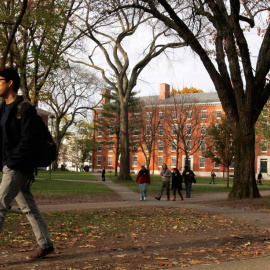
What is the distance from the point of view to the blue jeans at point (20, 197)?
14.2 ft

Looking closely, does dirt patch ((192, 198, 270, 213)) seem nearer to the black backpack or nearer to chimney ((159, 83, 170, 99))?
the black backpack

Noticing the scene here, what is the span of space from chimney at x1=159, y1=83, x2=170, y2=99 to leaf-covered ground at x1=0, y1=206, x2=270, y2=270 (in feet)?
217

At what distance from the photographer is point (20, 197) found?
4.61m

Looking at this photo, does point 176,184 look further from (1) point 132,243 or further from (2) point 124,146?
(2) point 124,146

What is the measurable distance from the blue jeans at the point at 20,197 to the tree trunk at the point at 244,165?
1181 centimetres

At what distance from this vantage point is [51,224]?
7676 millimetres

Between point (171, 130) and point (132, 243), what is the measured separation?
2215 inches

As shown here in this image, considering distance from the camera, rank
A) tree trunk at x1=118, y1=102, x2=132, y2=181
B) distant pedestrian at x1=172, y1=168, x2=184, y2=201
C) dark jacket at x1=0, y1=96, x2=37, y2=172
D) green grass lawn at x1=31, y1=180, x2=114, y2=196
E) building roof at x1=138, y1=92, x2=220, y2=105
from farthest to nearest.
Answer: building roof at x1=138, y1=92, x2=220, y2=105
tree trunk at x1=118, y1=102, x2=132, y2=181
green grass lawn at x1=31, y1=180, x2=114, y2=196
distant pedestrian at x1=172, y1=168, x2=184, y2=201
dark jacket at x1=0, y1=96, x2=37, y2=172

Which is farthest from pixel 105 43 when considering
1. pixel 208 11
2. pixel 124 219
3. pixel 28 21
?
pixel 124 219

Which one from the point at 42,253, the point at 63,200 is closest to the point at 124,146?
the point at 63,200

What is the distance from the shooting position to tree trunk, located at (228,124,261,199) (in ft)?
50.3

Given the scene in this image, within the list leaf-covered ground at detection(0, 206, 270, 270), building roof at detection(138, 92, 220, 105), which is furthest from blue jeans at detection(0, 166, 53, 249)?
building roof at detection(138, 92, 220, 105)

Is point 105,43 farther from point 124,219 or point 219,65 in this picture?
point 124,219

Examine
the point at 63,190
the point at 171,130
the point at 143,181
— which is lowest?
the point at 63,190
